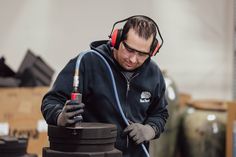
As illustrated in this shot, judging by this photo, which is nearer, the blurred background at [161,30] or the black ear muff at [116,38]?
the black ear muff at [116,38]

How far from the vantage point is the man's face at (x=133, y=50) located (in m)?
1.66

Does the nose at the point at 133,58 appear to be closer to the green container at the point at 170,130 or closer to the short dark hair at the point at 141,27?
the short dark hair at the point at 141,27

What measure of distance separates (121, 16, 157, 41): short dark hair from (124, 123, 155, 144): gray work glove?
0.30m

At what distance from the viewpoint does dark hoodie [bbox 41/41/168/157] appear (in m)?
1.71

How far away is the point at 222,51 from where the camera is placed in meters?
4.34

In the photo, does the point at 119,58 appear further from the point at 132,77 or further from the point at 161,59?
the point at 161,59

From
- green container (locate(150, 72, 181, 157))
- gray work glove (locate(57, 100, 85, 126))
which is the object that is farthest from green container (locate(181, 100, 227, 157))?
gray work glove (locate(57, 100, 85, 126))

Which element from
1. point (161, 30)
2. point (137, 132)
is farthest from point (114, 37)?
point (161, 30)

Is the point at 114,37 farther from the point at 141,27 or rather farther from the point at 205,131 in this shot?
the point at 205,131

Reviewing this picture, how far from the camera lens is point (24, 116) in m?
3.31

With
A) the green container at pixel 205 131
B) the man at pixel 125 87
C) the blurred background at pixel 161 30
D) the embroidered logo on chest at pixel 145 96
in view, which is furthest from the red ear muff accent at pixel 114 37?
the green container at pixel 205 131

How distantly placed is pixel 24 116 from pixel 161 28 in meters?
1.49

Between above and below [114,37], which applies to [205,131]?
below

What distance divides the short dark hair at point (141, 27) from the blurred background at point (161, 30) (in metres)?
2.10
